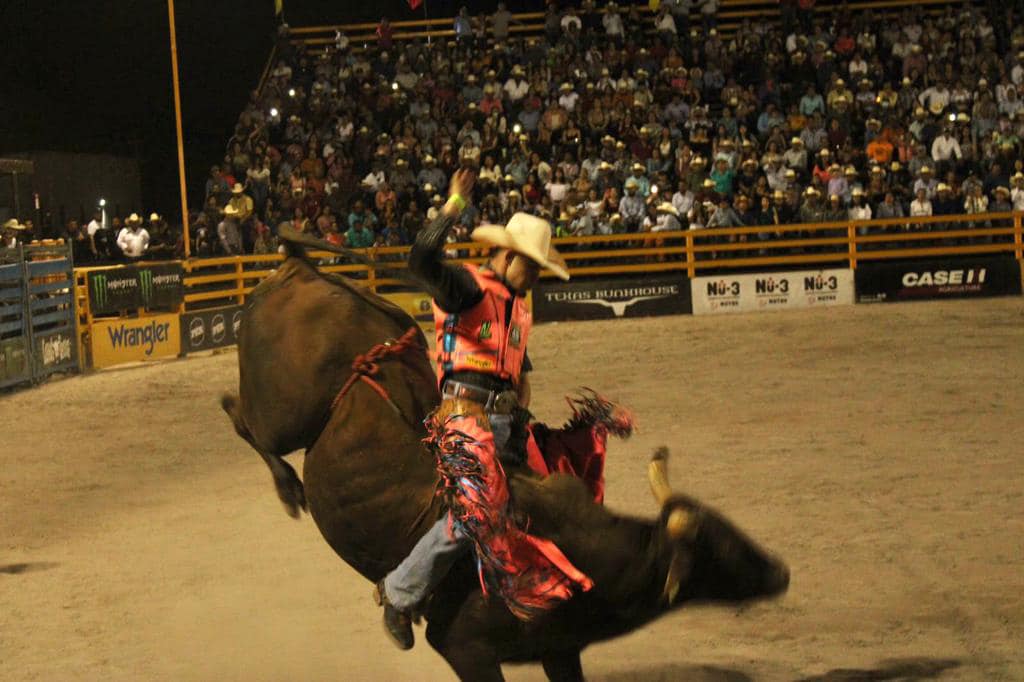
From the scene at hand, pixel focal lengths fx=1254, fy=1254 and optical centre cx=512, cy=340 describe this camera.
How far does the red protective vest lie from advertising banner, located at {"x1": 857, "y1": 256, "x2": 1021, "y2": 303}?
16.1 metres

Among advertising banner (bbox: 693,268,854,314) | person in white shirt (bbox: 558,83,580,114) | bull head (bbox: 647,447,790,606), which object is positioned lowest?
advertising banner (bbox: 693,268,854,314)

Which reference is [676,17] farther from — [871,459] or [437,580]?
[437,580]

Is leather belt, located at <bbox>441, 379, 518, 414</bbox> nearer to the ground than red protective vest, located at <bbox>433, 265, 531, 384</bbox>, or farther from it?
nearer to the ground

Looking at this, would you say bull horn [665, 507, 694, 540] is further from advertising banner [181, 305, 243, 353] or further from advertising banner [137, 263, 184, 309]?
advertising banner [137, 263, 184, 309]

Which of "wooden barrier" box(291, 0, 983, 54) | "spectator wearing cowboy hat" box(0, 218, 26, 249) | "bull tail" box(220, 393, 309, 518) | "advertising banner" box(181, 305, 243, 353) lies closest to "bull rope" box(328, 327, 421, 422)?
"bull tail" box(220, 393, 309, 518)

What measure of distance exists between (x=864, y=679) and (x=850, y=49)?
64.4 ft

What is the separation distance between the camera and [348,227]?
20.5 metres

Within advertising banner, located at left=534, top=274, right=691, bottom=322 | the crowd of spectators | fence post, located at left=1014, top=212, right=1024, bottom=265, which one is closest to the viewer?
advertising banner, located at left=534, top=274, right=691, bottom=322

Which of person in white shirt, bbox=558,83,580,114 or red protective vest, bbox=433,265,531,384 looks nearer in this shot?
red protective vest, bbox=433,265,531,384

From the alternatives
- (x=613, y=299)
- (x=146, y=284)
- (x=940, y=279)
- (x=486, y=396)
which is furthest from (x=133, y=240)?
(x=486, y=396)

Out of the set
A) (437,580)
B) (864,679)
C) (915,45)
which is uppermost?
(915,45)

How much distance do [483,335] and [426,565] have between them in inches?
29.2

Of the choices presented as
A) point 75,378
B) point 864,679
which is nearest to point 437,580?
point 864,679

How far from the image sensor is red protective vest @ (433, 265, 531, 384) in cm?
399
